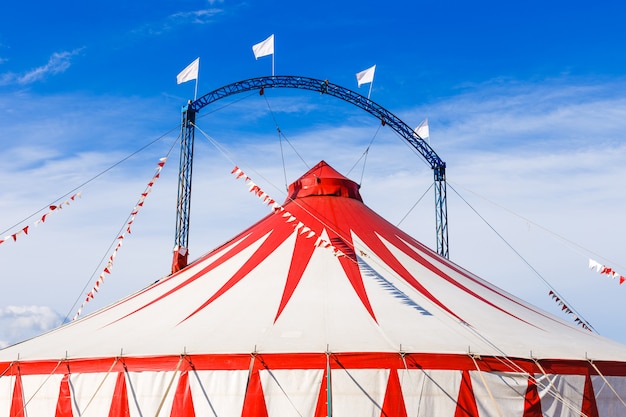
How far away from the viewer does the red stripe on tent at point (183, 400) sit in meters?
Answer: 5.28

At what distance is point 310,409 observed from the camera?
5145mm

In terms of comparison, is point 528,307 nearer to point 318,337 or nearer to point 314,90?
point 318,337

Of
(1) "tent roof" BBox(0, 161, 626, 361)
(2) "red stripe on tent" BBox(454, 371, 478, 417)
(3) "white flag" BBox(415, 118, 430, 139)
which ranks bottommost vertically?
(2) "red stripe on tent" BBox(454, 371, 478, 417)

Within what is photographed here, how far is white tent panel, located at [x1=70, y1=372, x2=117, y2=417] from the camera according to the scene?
5.49 m

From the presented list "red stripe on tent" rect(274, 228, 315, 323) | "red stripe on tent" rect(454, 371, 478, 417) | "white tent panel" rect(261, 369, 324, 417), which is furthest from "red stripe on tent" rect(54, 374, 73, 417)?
"red stripe on tent" rect(454, 371, 478, 417)

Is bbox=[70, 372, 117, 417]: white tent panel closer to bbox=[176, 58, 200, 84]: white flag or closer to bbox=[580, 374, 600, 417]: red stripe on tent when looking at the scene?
bbox=[580, 374, 600, 417]: red stripe on tent

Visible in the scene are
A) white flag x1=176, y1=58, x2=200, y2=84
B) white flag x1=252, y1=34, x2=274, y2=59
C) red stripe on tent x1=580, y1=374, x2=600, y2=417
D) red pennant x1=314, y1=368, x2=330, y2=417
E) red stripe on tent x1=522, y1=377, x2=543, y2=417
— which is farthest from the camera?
white flag x1=176, y1=58, x2=200, y2=84

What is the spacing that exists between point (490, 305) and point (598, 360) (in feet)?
4.73

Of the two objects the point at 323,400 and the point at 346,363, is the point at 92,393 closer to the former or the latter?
the point at 323,400

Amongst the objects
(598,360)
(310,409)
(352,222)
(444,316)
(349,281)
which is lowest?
(310,409)

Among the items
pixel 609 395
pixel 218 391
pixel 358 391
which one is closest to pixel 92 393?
pixel 218 391

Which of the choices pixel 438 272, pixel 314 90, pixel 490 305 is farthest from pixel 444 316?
pixel 314 90

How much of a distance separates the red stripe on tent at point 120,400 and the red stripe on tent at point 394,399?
2.29 meters

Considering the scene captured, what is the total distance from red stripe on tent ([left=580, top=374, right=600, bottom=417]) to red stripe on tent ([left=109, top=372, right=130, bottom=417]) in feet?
13.8
